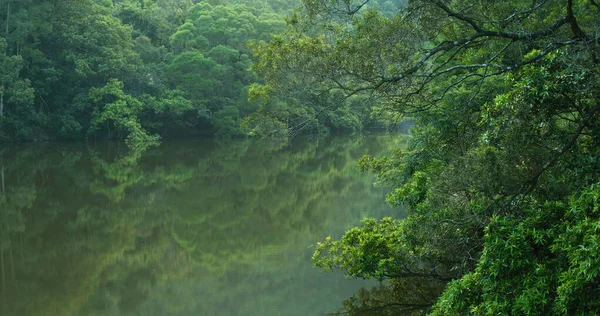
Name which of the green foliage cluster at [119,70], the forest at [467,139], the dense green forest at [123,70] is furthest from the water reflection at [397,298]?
the green foliage cluster at [119,70]

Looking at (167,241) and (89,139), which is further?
(89,139)

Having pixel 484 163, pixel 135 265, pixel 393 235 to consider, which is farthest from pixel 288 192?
pixel 484 163

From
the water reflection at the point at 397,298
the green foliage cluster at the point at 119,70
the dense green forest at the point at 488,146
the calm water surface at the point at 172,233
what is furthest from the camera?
the green foliage cluster at the point at 119,70

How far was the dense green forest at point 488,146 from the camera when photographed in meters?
4.39

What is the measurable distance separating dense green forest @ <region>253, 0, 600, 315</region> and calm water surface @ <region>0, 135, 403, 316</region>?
171 centimetres

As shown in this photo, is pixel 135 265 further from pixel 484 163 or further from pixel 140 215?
pixel 484 163

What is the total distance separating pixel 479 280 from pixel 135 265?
6.58 m

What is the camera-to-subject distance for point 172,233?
1187 centimetres

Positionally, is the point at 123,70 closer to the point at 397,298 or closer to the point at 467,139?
the point at 397,298

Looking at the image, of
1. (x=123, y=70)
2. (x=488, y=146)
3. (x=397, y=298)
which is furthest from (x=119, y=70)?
(x=488, y=146)

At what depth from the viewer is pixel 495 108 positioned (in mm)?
4859

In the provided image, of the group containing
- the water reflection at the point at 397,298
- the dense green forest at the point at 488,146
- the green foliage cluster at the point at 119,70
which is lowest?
the water reflection at the point at 397,298

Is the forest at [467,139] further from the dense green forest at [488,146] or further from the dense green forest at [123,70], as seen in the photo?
the dense green forest at [123,70]

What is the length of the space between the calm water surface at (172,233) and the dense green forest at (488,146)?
171 centimetres
